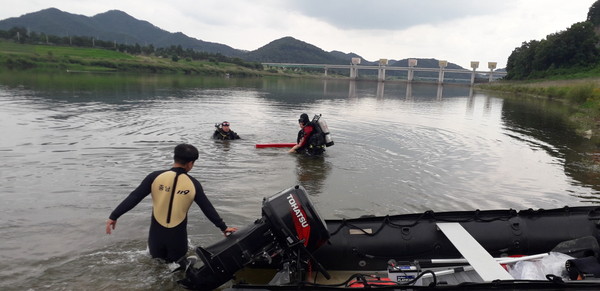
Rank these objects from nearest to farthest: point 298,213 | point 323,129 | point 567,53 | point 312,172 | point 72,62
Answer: point 298,213 < point 312,172 < point 323,129 < point 567,53 < point 72,62

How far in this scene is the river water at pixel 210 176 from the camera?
17.3 feet

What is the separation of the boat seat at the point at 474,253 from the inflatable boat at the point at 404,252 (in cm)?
1

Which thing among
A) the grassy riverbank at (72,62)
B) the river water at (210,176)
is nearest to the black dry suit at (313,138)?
the river water at (210,176)

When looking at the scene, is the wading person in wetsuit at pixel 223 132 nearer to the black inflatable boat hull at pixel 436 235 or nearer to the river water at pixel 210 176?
the river water at pixel 210 176

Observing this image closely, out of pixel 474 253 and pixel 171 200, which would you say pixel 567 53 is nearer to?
pixel 474 253

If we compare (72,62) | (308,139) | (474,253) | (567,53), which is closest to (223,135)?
(308,139)

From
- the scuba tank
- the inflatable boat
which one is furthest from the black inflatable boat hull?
the scuba tank

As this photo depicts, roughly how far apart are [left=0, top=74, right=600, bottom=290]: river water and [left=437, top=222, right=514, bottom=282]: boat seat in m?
2.65

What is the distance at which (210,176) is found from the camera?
9.20m

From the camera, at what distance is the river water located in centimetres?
528

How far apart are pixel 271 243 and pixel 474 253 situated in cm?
227

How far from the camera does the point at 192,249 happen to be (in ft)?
Result: 18.0

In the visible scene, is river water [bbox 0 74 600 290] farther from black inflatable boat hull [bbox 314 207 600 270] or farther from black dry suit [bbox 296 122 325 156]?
black inflatable boat hull [bbox 314 207 600 270]

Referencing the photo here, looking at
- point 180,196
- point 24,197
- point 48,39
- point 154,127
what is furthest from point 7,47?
point 180,196
